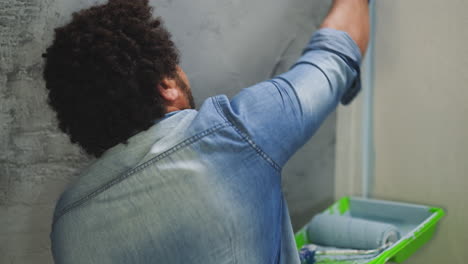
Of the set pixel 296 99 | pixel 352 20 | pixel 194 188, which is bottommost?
pixel 194 188

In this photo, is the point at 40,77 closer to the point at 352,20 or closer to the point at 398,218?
the point at 352,20

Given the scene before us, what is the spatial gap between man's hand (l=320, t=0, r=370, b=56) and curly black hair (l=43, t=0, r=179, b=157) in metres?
0.40

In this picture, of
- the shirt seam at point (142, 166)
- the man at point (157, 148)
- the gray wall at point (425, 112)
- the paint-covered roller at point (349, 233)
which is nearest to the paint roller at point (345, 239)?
the paint-covered roller at point (349, 233)

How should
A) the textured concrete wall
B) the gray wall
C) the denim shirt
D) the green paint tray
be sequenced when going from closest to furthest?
the denim shirt → the textured concrete wall → the green paint tray → the gray wall

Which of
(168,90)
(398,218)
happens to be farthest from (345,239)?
(168,90)

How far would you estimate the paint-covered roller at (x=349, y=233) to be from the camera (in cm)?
115

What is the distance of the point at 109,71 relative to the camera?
29.5 inches

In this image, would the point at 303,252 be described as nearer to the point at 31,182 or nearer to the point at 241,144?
the point at 241,144

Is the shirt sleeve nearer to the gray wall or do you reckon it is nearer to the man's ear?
the man's ear

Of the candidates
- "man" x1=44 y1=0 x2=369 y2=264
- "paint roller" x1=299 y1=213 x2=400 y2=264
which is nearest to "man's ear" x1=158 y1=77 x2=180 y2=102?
"man" x1=44 y1=0 x2=369 y2=264

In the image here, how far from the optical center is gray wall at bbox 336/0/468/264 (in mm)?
1271

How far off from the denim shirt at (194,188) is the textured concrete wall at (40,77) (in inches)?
6.3

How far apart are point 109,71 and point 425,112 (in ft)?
3.14

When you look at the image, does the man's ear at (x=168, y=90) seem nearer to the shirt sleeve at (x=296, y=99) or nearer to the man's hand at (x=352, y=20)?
the shirt sleeve at (x=296, y=99)
